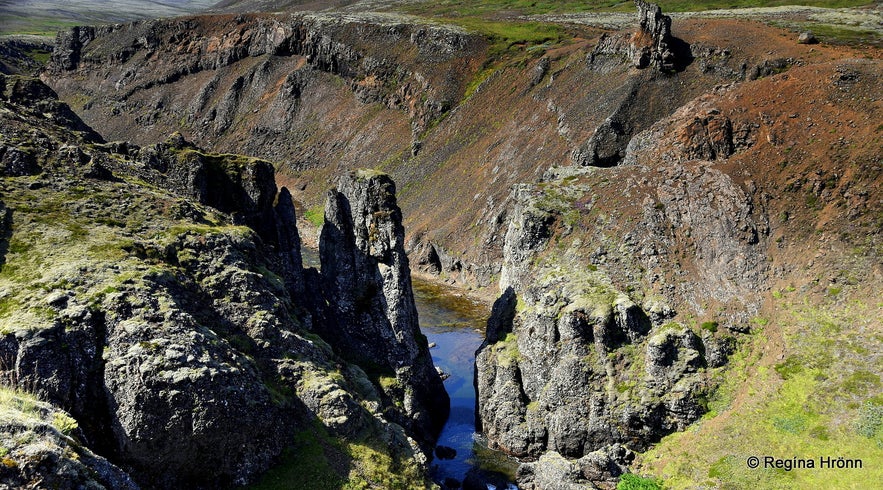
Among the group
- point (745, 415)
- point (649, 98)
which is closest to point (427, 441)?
point (745, 415)

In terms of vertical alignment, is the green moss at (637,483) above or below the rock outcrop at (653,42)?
below

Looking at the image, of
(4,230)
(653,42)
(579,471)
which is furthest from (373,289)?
(653,42)

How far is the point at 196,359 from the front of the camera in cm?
2927

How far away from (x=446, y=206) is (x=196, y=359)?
75.3 m

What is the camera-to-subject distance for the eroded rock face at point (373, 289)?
4791 cm

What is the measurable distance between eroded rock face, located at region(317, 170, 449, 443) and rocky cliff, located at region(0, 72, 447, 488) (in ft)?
2.56

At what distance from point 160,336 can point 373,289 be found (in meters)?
21.3

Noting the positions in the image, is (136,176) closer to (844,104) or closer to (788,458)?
(788,458)

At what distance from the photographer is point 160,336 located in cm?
2941

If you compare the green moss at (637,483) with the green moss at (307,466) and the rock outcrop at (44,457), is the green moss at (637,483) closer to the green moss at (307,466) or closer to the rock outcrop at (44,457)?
the green moss at (307,466)

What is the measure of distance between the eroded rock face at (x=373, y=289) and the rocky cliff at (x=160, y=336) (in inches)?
30.7

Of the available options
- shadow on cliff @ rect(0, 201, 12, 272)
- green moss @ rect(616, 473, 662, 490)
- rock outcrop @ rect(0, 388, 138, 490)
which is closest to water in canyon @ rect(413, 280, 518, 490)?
green moss @ rect(616, 473, 662, 490)

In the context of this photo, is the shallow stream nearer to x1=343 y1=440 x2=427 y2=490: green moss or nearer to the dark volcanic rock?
the dark volcanic rock

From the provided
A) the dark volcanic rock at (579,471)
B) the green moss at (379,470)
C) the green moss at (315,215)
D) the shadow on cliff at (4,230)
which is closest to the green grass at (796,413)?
the dark volcanic rock at (579,471)
